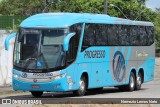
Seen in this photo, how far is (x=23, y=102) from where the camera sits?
51.0ft

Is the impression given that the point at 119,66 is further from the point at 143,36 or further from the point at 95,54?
the point at 143,36

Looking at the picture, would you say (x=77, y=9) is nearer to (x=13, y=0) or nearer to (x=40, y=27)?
(x=13, y=0)

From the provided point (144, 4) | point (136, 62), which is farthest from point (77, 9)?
point (136, 62)

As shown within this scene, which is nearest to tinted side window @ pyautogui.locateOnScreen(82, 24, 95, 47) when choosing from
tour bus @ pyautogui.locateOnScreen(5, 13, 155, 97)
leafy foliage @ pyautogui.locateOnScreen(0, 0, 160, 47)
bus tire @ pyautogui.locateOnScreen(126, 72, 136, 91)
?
tour bus @ pyautogui.locateOnScreen(5, 13, 155, 97)

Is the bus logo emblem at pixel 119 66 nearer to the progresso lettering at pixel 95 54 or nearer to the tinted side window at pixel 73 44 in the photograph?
the progresso lettering at pixel 95 54

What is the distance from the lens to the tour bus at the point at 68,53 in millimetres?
19969

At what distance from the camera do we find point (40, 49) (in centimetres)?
2005

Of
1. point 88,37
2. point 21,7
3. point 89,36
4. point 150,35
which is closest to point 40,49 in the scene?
point 88,37

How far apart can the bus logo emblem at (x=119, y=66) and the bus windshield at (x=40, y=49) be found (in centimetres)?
496

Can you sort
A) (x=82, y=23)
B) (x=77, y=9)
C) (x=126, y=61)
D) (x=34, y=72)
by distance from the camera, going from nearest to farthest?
(x=34, y=72) → (x=82, y=23) → (x=126, y=61) → (x=77, y=9)

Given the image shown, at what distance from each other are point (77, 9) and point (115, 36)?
58249mm

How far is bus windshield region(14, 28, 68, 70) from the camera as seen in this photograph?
1997cm

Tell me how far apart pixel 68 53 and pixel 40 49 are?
1.07 metres

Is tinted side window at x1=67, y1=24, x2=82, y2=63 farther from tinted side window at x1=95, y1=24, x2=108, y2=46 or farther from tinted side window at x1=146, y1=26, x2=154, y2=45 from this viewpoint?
tinted side window at x1=146, y1=26, x2=154, y2=45
